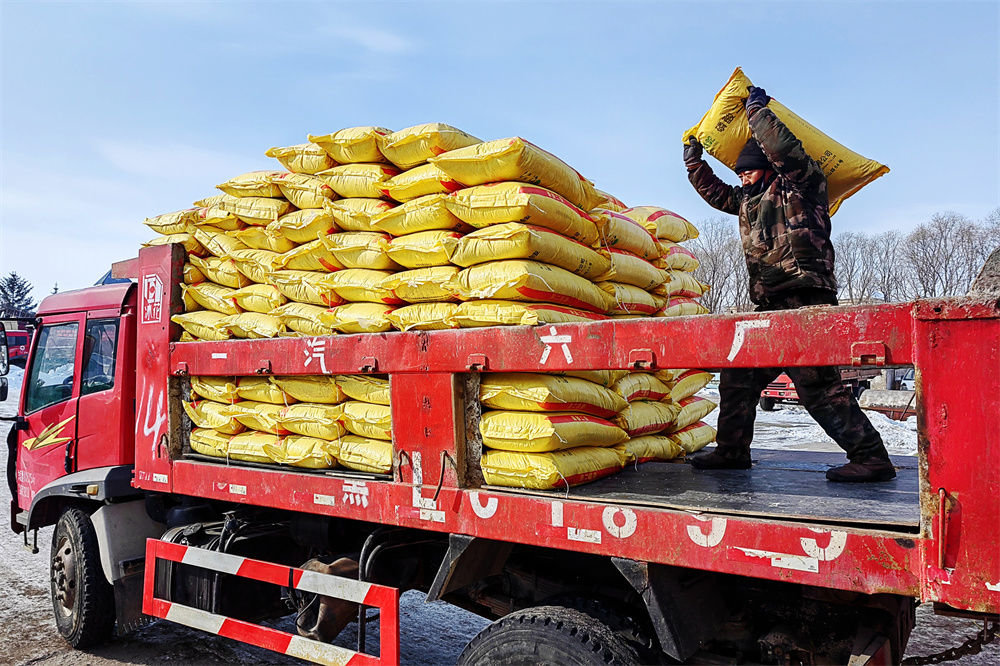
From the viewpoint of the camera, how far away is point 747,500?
260 cm

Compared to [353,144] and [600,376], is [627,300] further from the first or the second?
[353,144]

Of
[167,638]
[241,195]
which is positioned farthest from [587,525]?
[167,638]

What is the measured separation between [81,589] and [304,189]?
118 inches

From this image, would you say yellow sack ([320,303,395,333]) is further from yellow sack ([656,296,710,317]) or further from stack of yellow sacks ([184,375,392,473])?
yellow sack ([656,296,710,317])

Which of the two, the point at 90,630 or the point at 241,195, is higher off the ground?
the point at 241,195

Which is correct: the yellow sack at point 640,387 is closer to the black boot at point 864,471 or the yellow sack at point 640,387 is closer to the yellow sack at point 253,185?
the black boot at point 864,471

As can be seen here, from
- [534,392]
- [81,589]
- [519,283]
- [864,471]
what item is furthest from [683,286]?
[81,589]

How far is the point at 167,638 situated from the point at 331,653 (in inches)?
88.5

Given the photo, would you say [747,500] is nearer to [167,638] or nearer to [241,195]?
[241,195]

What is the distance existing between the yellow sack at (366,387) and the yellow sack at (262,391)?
0.45 metres

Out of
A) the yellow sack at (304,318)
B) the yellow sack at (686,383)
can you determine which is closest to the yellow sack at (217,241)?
the yellow sack at (304,318)

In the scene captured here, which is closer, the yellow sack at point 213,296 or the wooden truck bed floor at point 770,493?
the wooden truck bed floor at point 770,493

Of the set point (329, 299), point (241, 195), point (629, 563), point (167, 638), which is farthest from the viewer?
point (167, 638)

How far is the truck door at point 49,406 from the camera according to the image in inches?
190
